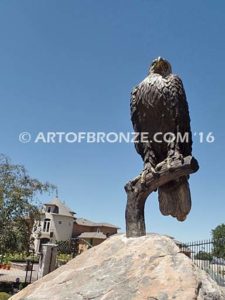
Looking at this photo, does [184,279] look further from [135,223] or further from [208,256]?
[208,256]

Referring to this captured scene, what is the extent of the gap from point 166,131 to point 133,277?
2135mm

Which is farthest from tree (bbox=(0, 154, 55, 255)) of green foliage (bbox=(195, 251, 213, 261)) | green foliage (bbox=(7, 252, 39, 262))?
green foliage (bbox=(195, 251, 213, 261))

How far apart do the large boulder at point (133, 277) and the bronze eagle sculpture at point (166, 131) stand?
1.05 metres

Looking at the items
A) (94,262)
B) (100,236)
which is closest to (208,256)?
(94,262)

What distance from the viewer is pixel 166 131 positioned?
15.1ft

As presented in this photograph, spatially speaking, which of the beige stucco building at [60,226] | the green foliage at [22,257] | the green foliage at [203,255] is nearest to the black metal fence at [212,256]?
the green foliage at [203,255]

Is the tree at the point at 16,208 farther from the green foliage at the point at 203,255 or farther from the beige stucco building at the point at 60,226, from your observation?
the beige stucco building at the point at 60,226

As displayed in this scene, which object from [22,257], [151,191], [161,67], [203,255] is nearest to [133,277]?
[151,191]

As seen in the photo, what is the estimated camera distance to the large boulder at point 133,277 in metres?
2.75

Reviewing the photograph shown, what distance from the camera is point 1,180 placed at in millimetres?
14828

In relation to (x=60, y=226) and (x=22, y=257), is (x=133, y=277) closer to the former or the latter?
(x=22, y=257)

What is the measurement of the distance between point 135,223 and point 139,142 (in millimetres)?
1177

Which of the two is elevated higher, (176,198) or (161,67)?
(161,67)

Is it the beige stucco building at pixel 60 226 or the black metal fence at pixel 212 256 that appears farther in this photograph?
the beige stucco building at pixel 60 226
